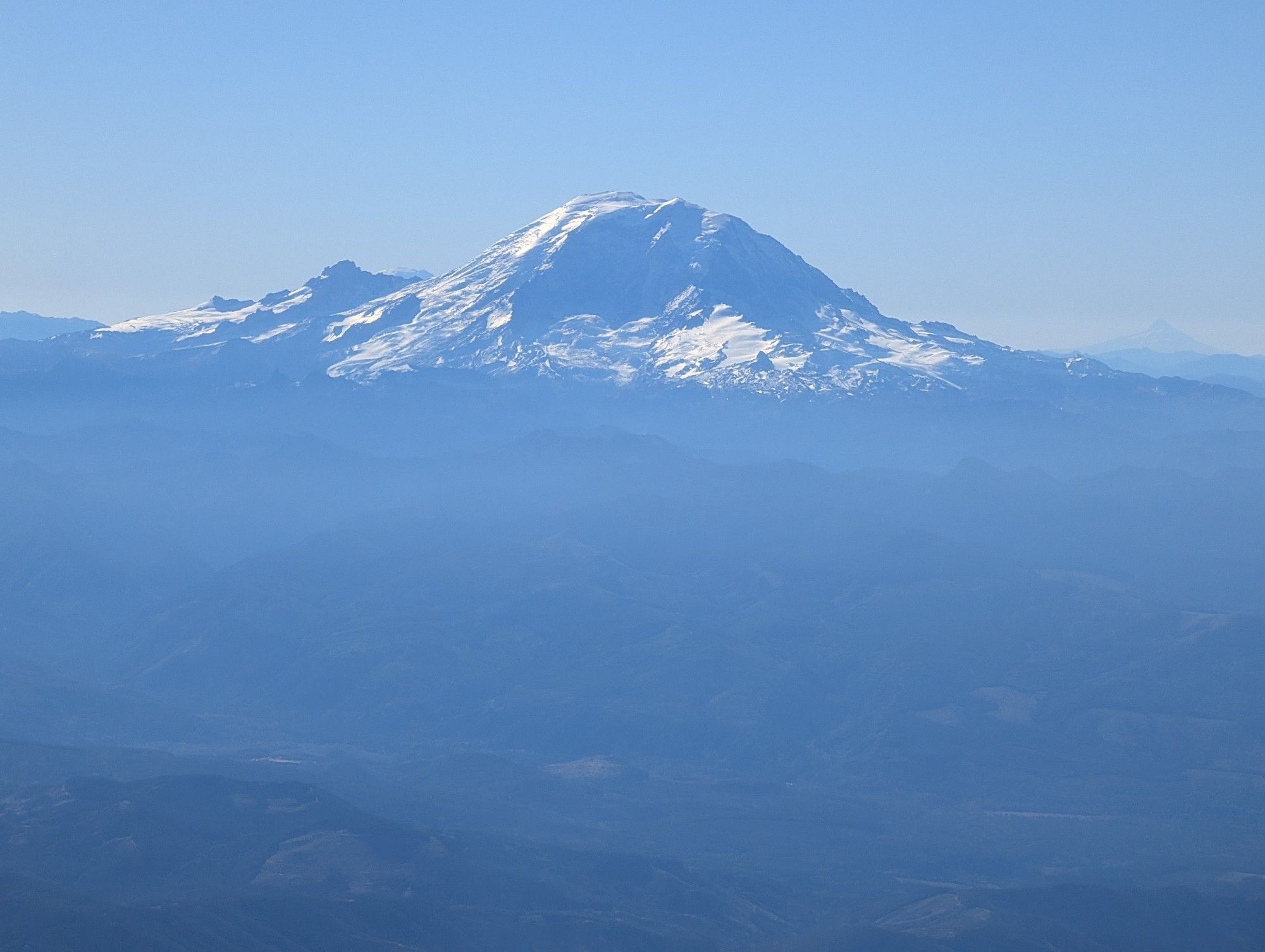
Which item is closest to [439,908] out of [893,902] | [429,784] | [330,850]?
[330,850]

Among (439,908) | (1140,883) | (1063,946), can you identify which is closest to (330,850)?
(439,908)

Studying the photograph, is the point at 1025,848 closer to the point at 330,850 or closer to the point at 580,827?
the point at 580,827

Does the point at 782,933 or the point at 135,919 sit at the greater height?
the point at 135,919

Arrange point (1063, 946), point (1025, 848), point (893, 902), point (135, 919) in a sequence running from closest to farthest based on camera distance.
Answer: point (135, 919) → point (1063, 946) → point (893, 902) → point (1025, 848)

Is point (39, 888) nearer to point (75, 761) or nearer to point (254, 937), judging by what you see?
point (254, 937)

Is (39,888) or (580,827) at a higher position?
(39,888)

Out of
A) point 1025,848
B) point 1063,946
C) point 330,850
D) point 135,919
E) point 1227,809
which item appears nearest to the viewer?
point 135,919

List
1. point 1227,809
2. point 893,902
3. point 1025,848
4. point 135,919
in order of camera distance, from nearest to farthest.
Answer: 1. point 135,919
2. point 893,902
3. point 1025,848
4. point 1227,809

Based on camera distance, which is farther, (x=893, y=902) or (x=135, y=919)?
(x=893, y=902)

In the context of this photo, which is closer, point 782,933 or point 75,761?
point 782,933
